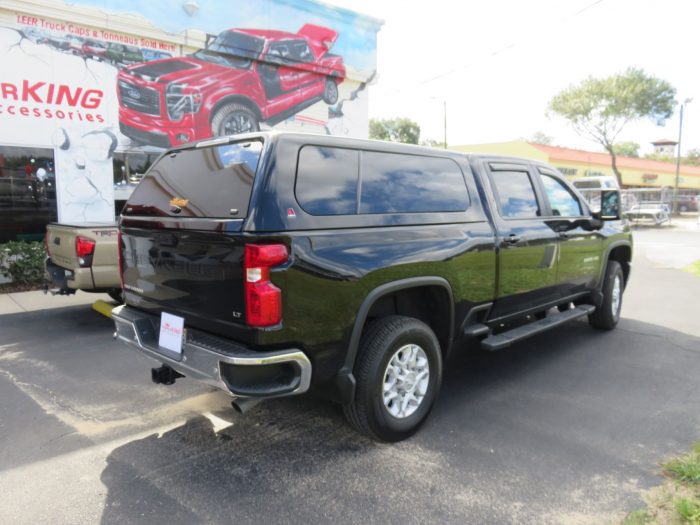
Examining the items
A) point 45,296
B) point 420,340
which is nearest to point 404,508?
point 420,340

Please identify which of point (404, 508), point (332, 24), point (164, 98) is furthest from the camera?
point (332, 24)

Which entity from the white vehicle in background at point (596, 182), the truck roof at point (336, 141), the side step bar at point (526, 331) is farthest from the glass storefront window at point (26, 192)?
the white vehicle in background at point (596, 182)

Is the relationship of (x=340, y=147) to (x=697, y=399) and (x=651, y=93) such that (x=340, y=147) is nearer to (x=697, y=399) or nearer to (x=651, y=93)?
(x=697, y=399)

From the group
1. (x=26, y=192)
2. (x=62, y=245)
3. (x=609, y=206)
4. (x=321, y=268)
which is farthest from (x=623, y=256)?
(x=26, y=192)

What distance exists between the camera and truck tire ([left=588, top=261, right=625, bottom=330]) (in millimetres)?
6186

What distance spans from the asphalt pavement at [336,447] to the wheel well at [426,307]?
646 millimetres

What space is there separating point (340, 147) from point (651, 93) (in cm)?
3713

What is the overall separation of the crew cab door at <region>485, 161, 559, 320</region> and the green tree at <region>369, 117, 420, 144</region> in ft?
174

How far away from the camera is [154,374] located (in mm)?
3543

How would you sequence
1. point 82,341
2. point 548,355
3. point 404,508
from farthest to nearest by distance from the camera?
point 82,341 → point 548,355 → point 404,508

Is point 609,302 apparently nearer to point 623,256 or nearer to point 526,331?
point 623,256

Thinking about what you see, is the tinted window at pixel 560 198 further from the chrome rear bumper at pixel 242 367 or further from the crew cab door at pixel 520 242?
the chrome rear bumper at pixel 242 367

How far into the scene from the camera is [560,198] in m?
5.46

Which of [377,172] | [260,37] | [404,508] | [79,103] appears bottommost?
[404,508]
